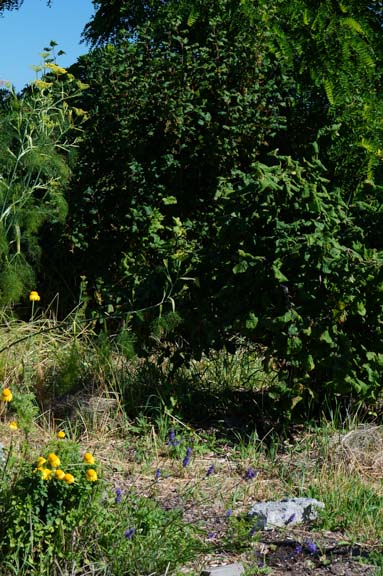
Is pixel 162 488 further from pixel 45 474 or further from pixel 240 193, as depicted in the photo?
pixel 240 193

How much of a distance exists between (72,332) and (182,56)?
234 cm

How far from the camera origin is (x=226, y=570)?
381 cm

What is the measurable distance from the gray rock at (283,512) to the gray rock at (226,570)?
1.28ft

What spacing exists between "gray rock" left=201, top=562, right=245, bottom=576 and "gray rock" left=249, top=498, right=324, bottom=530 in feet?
1.28

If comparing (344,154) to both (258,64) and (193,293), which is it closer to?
(258,64)

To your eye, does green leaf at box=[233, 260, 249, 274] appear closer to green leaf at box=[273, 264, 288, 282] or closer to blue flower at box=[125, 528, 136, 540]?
green leaf at box=[273, 264, 288, 282]

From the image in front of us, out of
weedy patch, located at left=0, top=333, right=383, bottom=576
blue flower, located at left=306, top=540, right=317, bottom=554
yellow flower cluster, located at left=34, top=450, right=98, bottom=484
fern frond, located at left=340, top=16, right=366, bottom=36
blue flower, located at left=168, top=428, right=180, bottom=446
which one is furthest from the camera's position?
blue flower, located at left=168, top=428, right=180, bottom=446

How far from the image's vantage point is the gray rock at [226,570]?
377 cm

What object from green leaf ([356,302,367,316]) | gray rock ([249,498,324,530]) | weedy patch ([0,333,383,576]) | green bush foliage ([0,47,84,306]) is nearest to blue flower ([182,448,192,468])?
weedy patch ([0,333,383,576])

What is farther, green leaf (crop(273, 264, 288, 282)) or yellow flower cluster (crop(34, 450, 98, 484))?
green leaf (crop(273, 264, 288, 282))

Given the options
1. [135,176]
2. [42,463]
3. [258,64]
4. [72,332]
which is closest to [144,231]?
[135,176]

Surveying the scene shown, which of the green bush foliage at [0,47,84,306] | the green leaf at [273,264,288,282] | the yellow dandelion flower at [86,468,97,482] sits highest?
the green bush foliage at [0,47,84,306]

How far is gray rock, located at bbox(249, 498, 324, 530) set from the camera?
4.31 meters

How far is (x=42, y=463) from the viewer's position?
12.3ft
